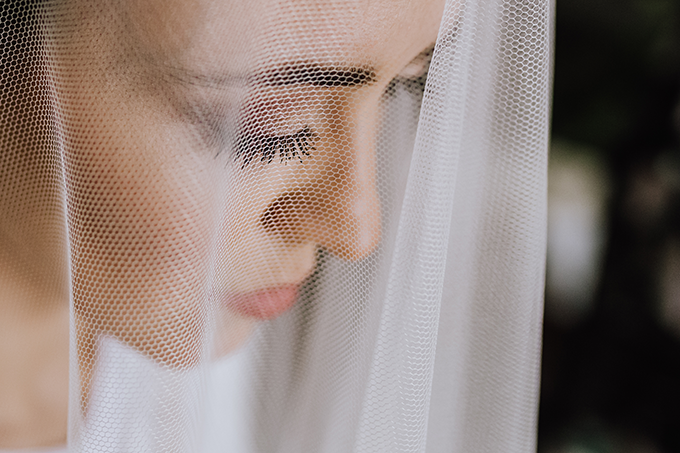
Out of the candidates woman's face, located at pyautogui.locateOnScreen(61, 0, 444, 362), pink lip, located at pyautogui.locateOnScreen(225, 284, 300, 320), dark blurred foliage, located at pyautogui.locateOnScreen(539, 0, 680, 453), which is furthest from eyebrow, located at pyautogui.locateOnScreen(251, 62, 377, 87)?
dark blurred foliage, located at pyautogui.locateOnScreen(539, 0, 680, 453)

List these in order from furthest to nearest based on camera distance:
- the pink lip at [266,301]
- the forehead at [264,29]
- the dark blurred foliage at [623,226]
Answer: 1. the dark blurred foliage at [623,226]
2. the pink lip at [266,301]
3. the forehead at [264,29]

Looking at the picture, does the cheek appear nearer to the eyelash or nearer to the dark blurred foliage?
the eyelash

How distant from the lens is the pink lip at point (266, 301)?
0.47 meters

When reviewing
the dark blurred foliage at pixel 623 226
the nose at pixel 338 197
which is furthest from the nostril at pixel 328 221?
the dark blurred foliage at pixel 623 226

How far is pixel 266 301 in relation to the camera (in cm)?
48

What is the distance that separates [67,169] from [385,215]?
24cm

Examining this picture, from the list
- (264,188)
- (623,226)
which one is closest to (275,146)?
(264,188)

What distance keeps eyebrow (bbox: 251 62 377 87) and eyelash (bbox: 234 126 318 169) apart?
0.03 m

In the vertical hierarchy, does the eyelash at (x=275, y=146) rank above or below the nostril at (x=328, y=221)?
above

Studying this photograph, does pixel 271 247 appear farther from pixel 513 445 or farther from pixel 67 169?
pixel 513 445

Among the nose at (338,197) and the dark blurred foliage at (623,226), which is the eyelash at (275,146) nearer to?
the nose at (338,197)

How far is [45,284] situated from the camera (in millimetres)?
456

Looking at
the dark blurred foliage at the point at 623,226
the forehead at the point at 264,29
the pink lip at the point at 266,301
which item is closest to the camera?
the forehead at the point at 264,29

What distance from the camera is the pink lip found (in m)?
0.47
